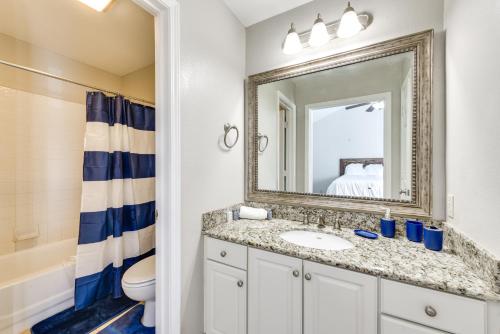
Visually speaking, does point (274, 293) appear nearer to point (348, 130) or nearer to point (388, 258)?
point (388, 258)

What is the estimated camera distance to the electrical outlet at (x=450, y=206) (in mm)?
1062

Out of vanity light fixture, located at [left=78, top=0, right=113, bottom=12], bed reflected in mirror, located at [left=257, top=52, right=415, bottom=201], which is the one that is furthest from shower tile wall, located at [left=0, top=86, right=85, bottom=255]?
bed reflected in mirror, located at [left=257, top=52, right=415, bottom=201]

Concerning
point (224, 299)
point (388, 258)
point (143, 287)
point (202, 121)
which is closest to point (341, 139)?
point (388, 258)

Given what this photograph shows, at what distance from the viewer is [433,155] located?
117cm

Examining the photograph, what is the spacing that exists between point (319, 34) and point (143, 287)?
6.86ft

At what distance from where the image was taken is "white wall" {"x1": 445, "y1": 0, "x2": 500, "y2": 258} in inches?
28.9

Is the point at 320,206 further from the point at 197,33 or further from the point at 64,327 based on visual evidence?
the point at 64,327

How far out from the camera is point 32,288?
5.12ft

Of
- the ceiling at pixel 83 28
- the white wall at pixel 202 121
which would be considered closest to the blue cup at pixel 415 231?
the white wall at pixel 202 121

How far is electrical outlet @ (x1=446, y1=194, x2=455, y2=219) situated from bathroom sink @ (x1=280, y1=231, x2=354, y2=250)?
51 centimetres

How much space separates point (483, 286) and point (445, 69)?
105cm

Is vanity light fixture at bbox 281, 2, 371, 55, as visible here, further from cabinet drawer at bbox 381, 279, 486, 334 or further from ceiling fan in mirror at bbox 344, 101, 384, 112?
cabinet drawer at bbox 381, 279, 486, 334

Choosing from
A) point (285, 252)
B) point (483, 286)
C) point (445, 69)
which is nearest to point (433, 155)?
point (445, 69)

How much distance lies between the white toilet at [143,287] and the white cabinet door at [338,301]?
107cm
